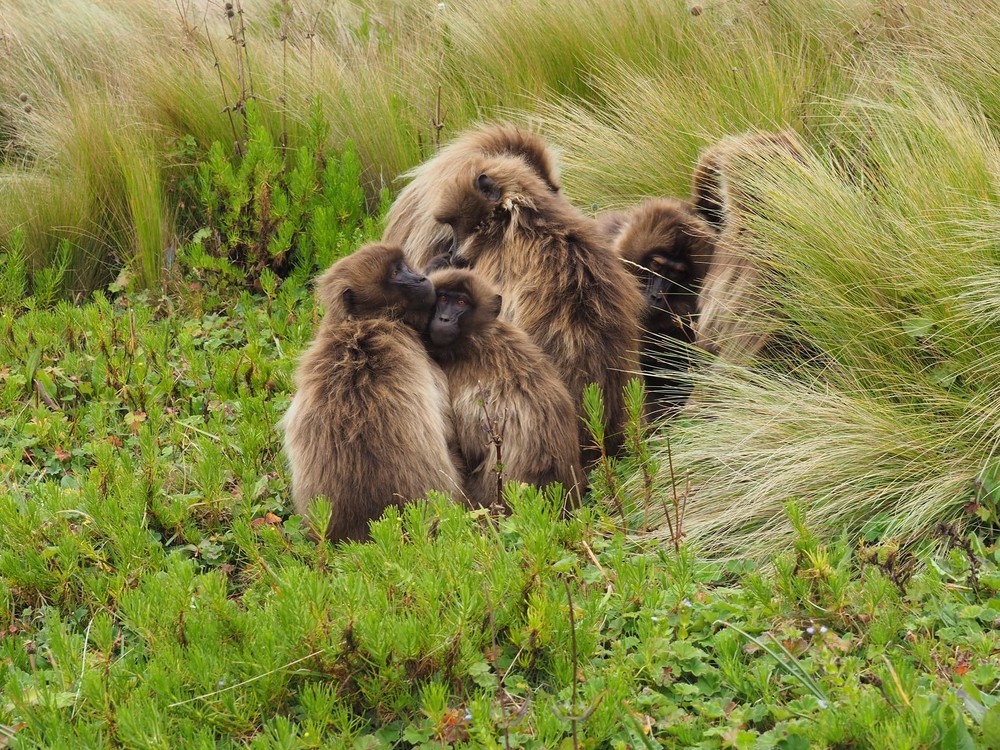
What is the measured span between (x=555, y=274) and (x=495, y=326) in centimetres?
44

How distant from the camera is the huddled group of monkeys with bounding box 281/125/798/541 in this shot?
172 inches

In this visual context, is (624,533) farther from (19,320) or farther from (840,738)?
(19,320)

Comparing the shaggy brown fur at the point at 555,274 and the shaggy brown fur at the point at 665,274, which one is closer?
the shaggy brown fur at the point at 555,274

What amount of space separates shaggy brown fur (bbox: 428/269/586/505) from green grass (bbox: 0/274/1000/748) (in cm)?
25

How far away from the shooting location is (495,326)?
15.7 feet

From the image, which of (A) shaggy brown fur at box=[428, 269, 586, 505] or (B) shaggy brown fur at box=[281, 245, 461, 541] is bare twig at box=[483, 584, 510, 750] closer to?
(B) shaggy brown fur at box=[281, 245, 461, 541]

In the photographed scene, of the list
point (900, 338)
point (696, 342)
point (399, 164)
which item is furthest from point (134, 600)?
point (399, 164)

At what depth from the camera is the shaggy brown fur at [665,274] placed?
5.55 m

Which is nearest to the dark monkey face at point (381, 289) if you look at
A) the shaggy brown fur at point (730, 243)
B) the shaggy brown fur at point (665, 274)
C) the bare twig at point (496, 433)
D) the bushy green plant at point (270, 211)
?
the bare twig at point (496, 433)

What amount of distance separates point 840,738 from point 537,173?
11.1ft

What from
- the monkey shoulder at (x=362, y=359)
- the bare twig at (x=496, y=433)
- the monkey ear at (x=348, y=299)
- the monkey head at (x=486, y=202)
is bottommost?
the bare twig at (x=496, y=433)

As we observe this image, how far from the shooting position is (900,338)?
4.87 meters

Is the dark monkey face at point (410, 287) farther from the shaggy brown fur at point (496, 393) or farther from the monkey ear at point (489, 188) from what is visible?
the monkey ear at point (489, 188)

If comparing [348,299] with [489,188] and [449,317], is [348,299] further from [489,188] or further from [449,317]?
[489,188]
